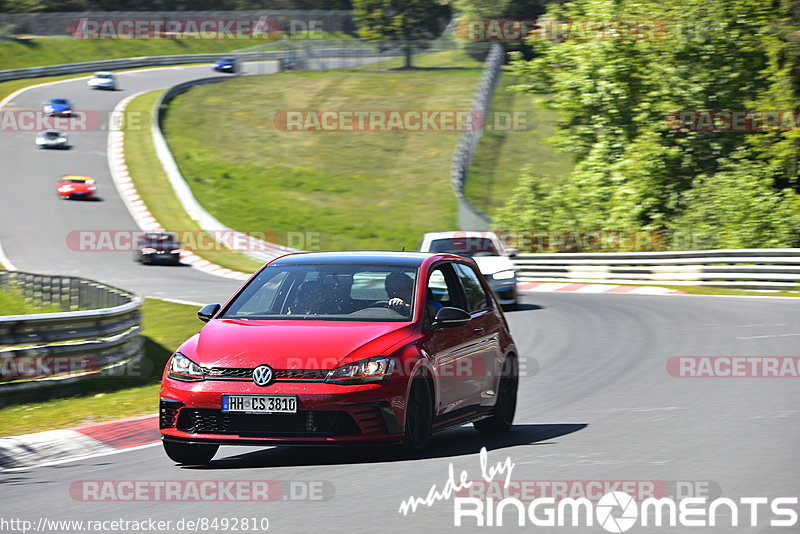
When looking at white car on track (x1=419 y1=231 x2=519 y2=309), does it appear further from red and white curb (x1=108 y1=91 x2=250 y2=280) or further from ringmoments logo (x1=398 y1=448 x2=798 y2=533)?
ringmoments logo (x1=398 y1=448 x2=798 y2=533)

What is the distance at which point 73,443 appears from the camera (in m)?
9.50

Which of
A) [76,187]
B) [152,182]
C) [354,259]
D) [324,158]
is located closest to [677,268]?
[354,259]

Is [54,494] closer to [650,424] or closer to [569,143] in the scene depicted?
[650,424]

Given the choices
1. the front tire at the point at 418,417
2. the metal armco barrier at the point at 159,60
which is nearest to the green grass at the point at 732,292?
the front tire at the point at 418,417

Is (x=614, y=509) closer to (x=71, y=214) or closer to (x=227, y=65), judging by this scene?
(x=71, y=214)

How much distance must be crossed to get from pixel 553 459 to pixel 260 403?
1910 mm

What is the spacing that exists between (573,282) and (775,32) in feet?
27.3

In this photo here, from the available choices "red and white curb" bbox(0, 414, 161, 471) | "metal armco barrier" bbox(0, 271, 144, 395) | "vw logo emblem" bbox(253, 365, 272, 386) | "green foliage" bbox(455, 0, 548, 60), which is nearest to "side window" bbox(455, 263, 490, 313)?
"vw logo emblem" bbox(253, 365, 272, 386)

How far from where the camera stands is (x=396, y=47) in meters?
82.1

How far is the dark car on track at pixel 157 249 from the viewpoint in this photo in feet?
123

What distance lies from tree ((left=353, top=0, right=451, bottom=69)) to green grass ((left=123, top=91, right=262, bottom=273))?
2145 centimetres

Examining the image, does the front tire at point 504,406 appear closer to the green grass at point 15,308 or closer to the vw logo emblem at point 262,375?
the vw logo emblem at point 262,375

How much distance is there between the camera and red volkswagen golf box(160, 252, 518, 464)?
763 cm

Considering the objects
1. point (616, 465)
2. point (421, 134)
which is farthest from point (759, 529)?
point (421, 134)
